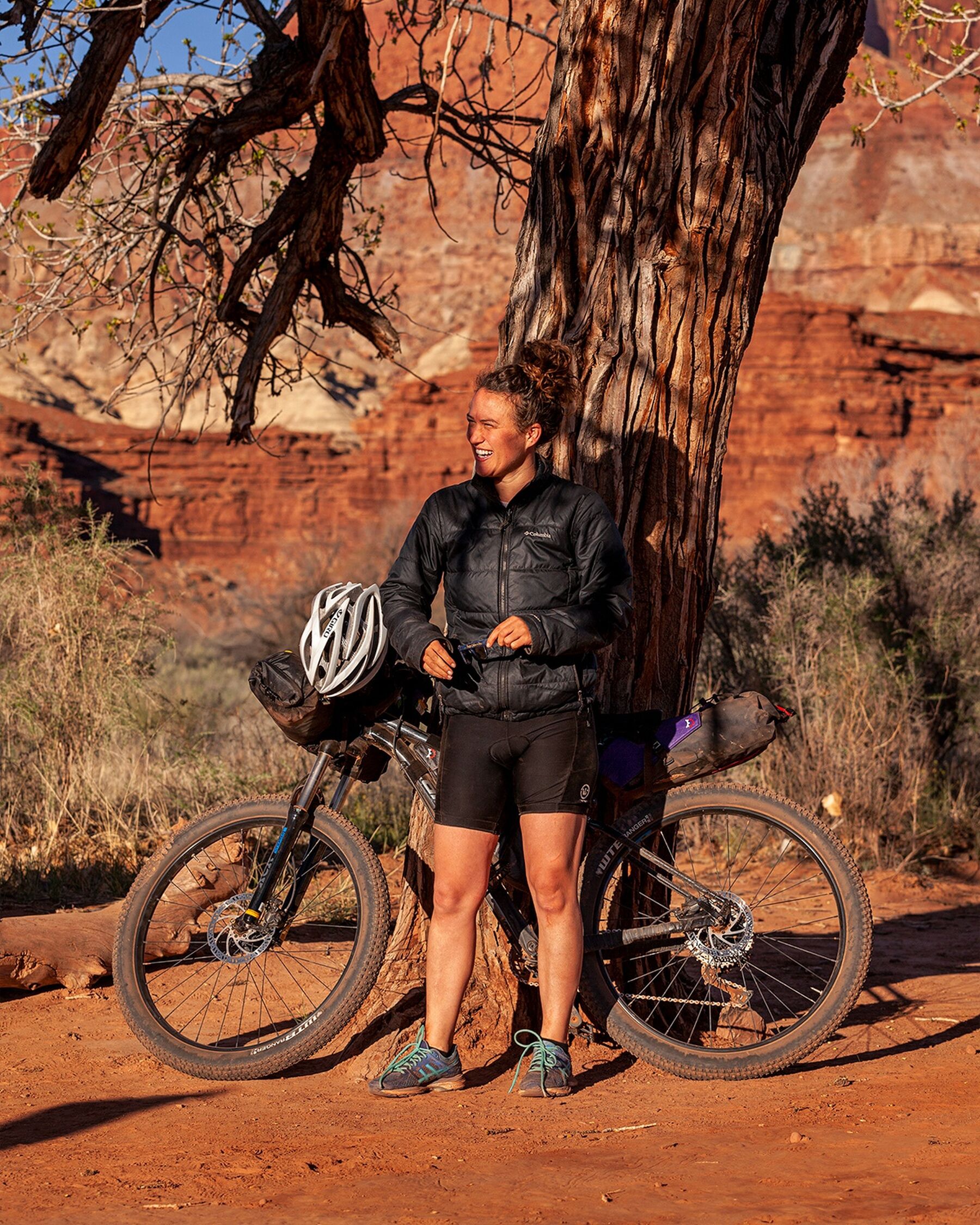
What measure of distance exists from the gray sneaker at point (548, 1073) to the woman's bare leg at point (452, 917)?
0.24 m

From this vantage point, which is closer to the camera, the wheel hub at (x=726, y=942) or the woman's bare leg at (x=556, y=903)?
the woman's bare leg at (x=556, y=903)

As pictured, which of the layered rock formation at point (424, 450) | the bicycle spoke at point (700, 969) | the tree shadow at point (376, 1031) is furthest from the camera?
the layered rock formation at point (424, 450)

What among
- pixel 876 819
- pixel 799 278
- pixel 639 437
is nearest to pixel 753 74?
pixel 639 437

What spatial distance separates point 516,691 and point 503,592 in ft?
0.87

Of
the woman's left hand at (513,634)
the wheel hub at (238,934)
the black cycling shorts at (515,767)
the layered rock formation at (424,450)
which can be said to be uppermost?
the layered rock formation at (424,450)

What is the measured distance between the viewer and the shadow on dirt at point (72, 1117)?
3133 millimetres

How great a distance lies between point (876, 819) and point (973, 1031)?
3.56 metres

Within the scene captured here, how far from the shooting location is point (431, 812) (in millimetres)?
3707

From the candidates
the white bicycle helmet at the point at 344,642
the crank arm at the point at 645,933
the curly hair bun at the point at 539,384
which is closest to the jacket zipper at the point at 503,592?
the curly hair bun at the point at 539,384

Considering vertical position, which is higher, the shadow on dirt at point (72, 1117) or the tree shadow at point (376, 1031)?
the tree shadow at point (376, 1031)

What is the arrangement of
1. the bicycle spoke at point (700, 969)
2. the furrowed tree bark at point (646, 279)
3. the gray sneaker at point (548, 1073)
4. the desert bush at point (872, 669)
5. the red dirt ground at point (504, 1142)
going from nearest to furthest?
the red dirt ground at point (504, 1142) < the gray sneaker at point (548, 1073) < the bicycle spoke at point (700, 969) < the furrowed tree bark at point (646, 279) < the desert bush at point (872, 669)

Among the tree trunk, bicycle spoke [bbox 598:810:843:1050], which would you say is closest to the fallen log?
bicycle spoke [bbox 598:810:843:1050]

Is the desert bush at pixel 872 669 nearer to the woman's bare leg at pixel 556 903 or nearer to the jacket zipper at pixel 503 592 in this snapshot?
the woman's bare leg at pixel 556 903

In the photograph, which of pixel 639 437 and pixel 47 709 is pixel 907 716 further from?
pixel 47 709
